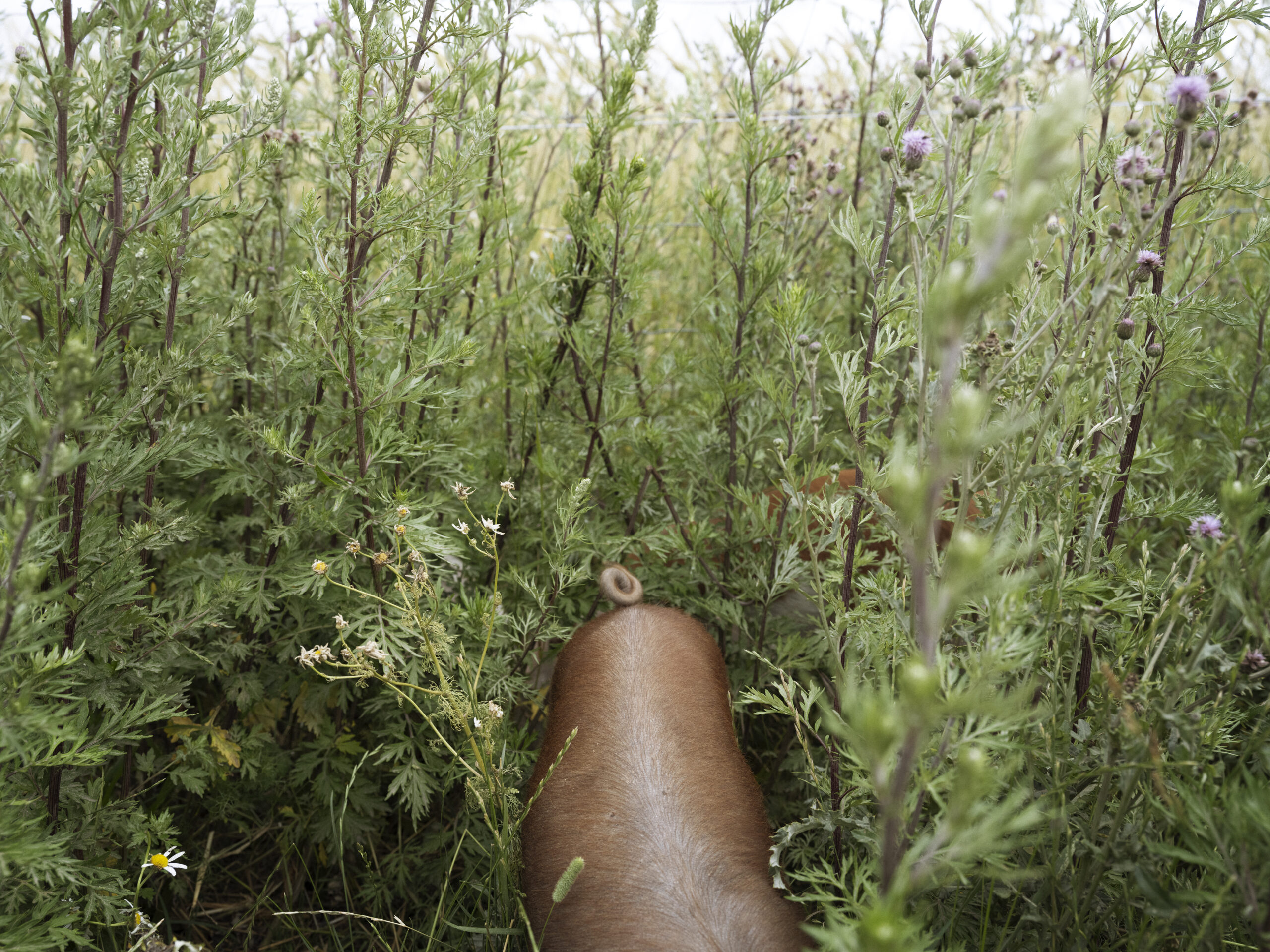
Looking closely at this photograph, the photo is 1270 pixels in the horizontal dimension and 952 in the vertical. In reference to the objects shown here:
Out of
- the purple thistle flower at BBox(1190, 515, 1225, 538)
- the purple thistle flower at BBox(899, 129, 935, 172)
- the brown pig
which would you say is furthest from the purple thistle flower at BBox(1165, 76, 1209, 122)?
the brown pig

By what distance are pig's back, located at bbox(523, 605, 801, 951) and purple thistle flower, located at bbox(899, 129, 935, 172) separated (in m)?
1.01

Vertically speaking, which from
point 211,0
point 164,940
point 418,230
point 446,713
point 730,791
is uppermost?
point 211,0

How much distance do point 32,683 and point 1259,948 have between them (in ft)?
5.39

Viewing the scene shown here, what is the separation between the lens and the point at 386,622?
71.7 inches

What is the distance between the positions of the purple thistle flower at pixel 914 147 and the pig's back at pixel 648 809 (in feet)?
3.33

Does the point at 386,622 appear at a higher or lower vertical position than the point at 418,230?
lower

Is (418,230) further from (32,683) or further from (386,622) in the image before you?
(32,683)

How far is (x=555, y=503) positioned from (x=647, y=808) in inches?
33.2

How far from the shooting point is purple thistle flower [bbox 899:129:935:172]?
1486 mm

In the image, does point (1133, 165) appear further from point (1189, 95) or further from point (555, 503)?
point (555, 503)

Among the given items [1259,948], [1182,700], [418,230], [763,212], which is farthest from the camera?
[763,212]

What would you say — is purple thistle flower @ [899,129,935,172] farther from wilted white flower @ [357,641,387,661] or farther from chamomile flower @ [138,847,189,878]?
chamomile flower @ [138,847,189,878]

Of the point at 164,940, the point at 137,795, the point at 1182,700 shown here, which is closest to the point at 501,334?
the point at 137,795

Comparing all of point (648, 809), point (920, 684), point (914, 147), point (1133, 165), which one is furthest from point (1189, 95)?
point (648, 809)
